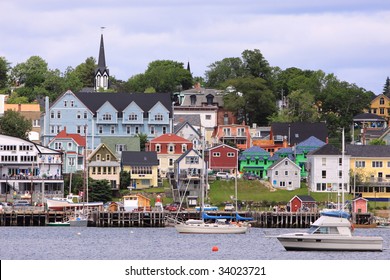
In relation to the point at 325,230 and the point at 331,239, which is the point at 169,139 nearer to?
the point at 325,230

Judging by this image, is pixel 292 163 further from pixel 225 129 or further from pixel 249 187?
pixel 225 129

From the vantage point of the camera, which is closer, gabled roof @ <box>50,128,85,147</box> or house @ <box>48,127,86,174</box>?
house @ <box>48,127,86,174</box>

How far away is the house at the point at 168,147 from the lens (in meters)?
164

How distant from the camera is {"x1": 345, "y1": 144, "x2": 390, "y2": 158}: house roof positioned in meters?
161

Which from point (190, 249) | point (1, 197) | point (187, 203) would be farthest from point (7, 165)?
point (190, 249)

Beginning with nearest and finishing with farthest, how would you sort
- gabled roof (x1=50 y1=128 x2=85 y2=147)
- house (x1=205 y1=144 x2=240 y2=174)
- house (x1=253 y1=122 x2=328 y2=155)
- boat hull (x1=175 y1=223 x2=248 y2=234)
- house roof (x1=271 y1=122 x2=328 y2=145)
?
boat hull (x1=175 y1=223 x2=248 y2=234)
house (x1=205 y1=144 x2=240 y2=174)
gabled roof (x1=50 y1=128 x2=85 y2=147)
house (x1=253 y1=122 x2=328 y2=155)
house roof (x1=271 y1=122 x2=328 y2=145)

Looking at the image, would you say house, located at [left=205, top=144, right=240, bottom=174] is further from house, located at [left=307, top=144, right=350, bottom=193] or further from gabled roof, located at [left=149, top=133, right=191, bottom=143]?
house, located at [left=307, top=144, right=350, bottom=193]

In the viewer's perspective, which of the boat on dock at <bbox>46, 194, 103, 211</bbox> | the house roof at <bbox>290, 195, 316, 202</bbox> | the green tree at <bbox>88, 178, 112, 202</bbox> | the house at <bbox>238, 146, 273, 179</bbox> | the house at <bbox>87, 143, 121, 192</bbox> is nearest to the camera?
the boat on dock at <bbox>46, 194, 103, 211</bbox>

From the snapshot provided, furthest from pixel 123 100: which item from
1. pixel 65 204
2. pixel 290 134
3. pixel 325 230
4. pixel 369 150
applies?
pixel 325 230

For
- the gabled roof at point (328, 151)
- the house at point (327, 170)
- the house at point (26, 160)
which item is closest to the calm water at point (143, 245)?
the house at point (26, 160)

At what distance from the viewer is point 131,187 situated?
15312 cm

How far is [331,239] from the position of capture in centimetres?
9725

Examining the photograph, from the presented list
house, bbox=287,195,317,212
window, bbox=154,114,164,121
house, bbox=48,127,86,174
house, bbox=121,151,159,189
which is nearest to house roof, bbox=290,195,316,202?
house, bbox=287,195,317,212

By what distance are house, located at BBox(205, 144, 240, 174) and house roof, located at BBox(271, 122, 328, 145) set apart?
14.2 m
